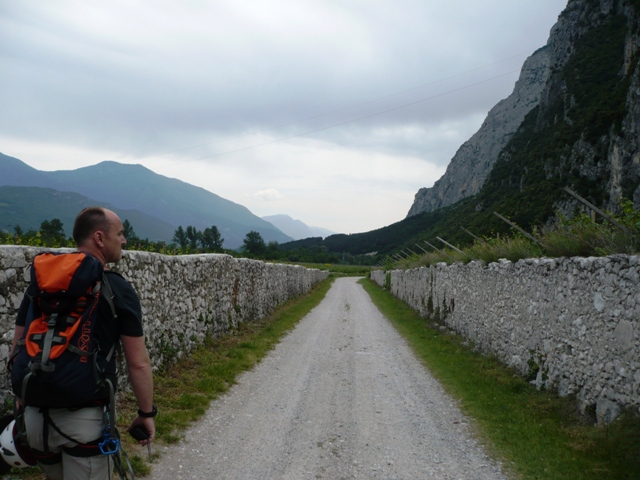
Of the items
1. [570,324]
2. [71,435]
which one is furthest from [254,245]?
[71,435]

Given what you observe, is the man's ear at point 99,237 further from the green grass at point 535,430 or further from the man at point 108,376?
the green grass at point 535,430

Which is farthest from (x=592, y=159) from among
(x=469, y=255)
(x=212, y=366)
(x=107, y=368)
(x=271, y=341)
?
(x=107, y=368)

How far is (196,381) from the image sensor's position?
7457 millimetres

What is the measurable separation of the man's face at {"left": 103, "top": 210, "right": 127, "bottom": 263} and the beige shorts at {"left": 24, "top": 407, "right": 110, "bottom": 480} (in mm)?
829

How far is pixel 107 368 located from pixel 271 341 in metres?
9.51

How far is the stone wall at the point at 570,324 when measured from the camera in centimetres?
535

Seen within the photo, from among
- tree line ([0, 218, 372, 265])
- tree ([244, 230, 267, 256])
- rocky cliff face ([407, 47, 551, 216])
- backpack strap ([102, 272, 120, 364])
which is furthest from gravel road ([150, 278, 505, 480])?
rocky cliff face ([407, 47, 551, 216])

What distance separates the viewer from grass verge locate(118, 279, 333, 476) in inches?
212

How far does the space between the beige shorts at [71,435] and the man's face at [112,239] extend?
829 millimetres

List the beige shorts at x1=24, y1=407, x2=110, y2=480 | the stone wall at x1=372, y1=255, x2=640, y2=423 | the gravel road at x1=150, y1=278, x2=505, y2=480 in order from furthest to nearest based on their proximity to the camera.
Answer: the stone wall at x1=372, y1=255, x2=640, y2=423 < the gravel road at x1=150, y1=278, x2=505, y2=480 < the beige shorts at x1=24, y1=407, x2=110, y2=480

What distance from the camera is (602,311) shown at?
586 centimetres

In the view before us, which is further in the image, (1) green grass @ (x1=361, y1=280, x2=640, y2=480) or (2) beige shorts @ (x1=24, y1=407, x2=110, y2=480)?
(1) green grass @ (x1=361, y1=280, x2=640, y2=480)

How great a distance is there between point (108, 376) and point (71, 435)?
0.32 m

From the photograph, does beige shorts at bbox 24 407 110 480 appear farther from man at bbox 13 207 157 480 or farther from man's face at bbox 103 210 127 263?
man's face at bbox 103 210 127 263
